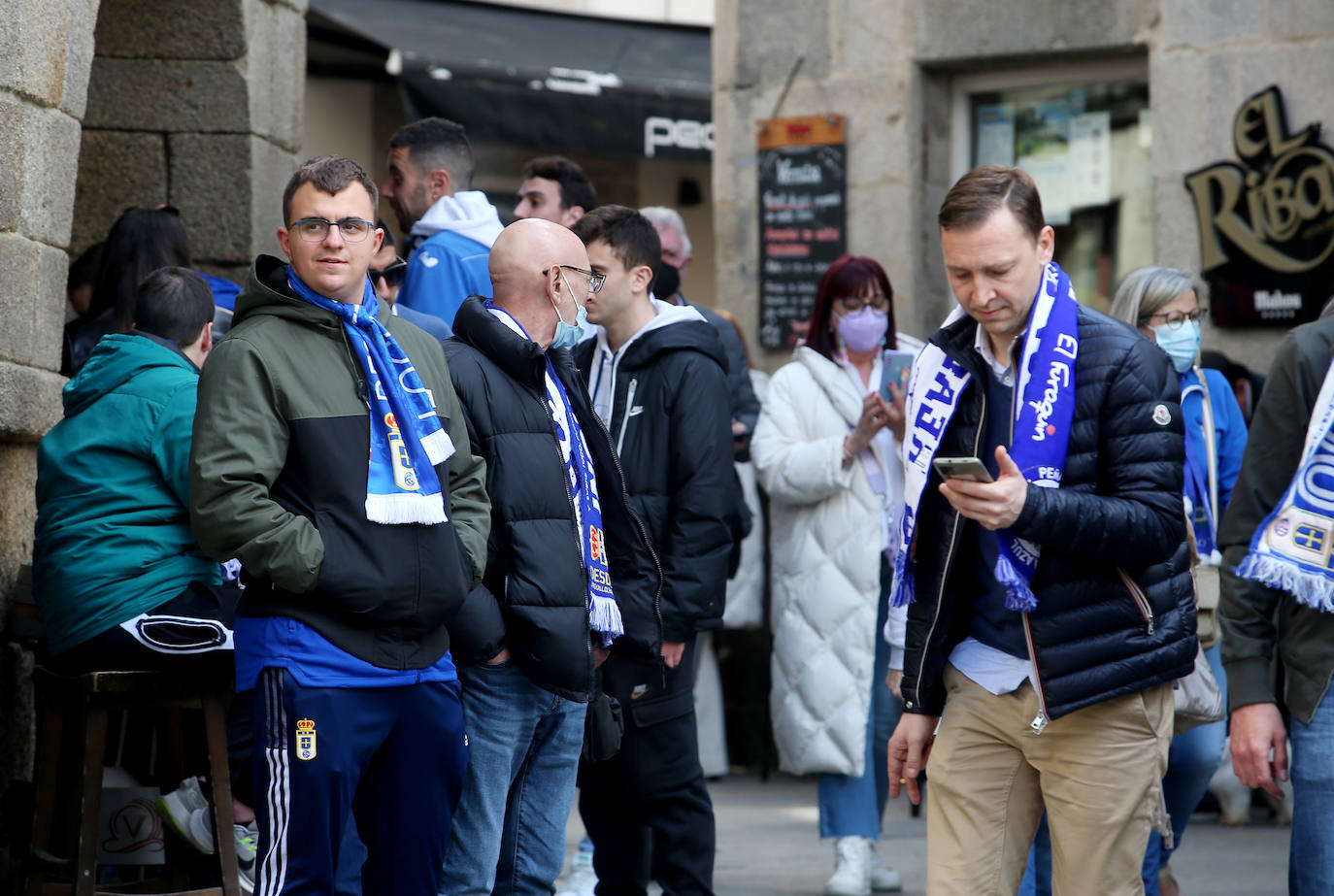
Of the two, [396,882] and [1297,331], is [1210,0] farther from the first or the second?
[396,882]

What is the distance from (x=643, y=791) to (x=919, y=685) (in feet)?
4.86

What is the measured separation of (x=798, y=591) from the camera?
6.27m

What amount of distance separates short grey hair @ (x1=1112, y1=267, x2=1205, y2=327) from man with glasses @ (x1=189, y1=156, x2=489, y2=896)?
2.43m

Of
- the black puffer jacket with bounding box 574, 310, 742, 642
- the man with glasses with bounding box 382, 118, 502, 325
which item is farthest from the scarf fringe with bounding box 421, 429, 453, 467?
the man with glasses with bounding box 382, 118, 502, 325

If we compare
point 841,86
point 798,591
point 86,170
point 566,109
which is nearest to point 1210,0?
point 841,86

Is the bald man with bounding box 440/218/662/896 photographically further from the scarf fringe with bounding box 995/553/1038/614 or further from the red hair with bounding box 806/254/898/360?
the red hair with bounding box 806/254/898/360

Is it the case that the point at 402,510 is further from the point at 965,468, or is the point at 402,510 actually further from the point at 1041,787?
the point at 1041,787

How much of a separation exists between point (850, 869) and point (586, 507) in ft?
7.32

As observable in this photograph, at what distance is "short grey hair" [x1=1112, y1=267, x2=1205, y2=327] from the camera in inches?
207

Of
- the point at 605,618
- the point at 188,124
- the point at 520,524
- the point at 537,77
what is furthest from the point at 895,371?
the point at 537,77

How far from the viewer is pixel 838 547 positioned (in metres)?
6.19

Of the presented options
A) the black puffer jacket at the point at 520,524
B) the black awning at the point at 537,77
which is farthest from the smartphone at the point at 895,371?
the black awning at the point at 537,77

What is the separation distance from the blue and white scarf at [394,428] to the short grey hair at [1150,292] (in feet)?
8.02

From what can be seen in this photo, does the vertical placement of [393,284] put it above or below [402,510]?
above
